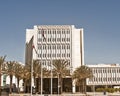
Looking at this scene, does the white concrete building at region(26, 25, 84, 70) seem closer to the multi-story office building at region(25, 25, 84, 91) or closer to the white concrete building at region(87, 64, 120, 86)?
the multi-story office building at region(25, 25, 84, 91)

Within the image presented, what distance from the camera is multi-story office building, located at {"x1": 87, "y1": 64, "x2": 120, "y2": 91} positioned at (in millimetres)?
139250

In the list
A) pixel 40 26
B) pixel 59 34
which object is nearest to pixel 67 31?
pixel 59 34

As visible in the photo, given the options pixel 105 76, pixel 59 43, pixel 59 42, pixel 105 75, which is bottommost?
pixel 105 76

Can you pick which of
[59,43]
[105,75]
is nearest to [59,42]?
[59,43]

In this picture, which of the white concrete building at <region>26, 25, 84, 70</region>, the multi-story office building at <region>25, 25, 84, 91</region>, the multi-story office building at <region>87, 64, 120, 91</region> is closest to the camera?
the multi-story office building at <region>25, 25, 84, 91</region>

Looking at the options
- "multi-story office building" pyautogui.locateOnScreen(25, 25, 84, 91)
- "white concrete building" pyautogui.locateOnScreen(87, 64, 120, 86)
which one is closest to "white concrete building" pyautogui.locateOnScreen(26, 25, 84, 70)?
"multi-story office building" pyautogui.locateOnScreen(25, 25, 84, 91)

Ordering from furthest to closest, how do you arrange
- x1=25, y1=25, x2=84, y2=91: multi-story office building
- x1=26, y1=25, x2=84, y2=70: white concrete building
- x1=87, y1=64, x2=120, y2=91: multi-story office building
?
x1=87, y1=64, x2=120, y2=91: multi-story office building → x1=26, y1=25, x2=84, y2=70: white concrete building → x1=25, y1=25, x2=84, y2=91: multi-story office building

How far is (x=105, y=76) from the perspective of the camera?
140 metres

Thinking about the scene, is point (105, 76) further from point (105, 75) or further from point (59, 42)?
point (59, 42)

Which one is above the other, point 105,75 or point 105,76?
point 105,75

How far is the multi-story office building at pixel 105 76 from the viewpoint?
139250 mm

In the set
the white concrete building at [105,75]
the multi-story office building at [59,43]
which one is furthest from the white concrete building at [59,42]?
the white concrete building at [105,75]

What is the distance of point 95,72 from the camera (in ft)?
463

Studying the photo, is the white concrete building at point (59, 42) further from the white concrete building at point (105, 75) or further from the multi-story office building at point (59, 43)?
the white concrete building at point (105, 75)
